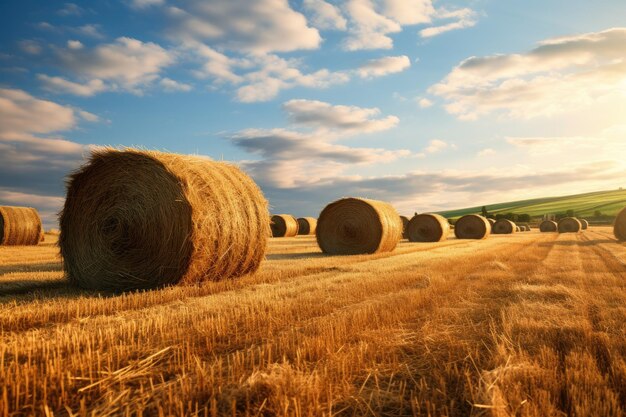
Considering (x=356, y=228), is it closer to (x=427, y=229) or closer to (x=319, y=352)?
(x=427, y=229)

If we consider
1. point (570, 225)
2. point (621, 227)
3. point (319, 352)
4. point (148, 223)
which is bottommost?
point (570, 225)

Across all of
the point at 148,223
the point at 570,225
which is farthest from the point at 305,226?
the point at 148,223

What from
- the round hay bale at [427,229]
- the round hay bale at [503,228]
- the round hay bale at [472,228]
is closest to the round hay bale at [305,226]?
the round hay bale at [427,229]

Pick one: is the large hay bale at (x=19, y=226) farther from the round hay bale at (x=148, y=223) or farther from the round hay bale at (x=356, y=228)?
the round hay bale at (x=148, y=223)

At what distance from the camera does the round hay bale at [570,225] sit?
3880 cm

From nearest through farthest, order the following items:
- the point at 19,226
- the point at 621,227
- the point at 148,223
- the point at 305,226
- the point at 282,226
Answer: the point at 148,223
the point at 19,226
the point at 621,227
the point at 282,226
the point at 305,226

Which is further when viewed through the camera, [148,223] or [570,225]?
[570,225]

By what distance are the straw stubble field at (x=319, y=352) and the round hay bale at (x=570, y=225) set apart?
36827 millimetres

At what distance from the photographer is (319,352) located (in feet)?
11.9

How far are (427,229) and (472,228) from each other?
5628mm

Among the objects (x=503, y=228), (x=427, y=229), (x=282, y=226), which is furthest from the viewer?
(x=503, y=228)

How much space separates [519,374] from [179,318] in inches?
135

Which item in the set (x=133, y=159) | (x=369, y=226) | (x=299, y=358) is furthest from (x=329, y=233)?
(x=299, y=358)

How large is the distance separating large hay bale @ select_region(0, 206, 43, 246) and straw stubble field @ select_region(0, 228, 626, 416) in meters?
14.5
